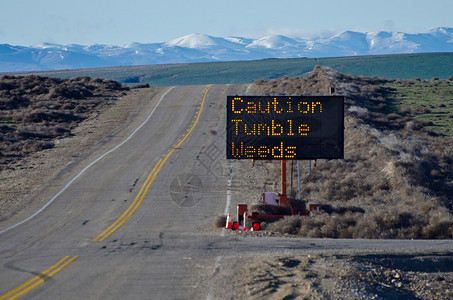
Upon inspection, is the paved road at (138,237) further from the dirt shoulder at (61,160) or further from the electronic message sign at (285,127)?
the electronic message sign at (285,127)

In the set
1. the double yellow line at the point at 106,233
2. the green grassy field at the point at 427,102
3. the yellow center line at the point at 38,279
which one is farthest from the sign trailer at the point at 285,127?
the green grassy field at the point at 427,102

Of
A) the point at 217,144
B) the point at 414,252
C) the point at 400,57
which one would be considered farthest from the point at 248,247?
the point at 400,57

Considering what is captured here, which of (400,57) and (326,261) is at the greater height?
(400,57)

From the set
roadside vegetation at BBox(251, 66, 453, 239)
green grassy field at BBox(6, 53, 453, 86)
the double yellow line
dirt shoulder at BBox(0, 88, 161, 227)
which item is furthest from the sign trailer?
green grassy field at BBox(6, 53, 453, 86)

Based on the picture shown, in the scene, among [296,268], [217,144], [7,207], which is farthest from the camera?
[217,144]

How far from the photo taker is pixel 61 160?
3133cm

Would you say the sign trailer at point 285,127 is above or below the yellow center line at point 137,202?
above

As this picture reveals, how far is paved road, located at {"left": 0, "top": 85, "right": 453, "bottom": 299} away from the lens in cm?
1183

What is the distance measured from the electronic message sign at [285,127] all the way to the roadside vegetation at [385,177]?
2290mm

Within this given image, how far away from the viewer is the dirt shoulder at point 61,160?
76.1 feet

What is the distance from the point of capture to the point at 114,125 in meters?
43.2

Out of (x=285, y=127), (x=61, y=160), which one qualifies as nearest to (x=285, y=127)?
(x=285, y=127)

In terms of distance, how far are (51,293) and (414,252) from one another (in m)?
8.55

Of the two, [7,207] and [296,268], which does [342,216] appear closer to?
[296,268]
